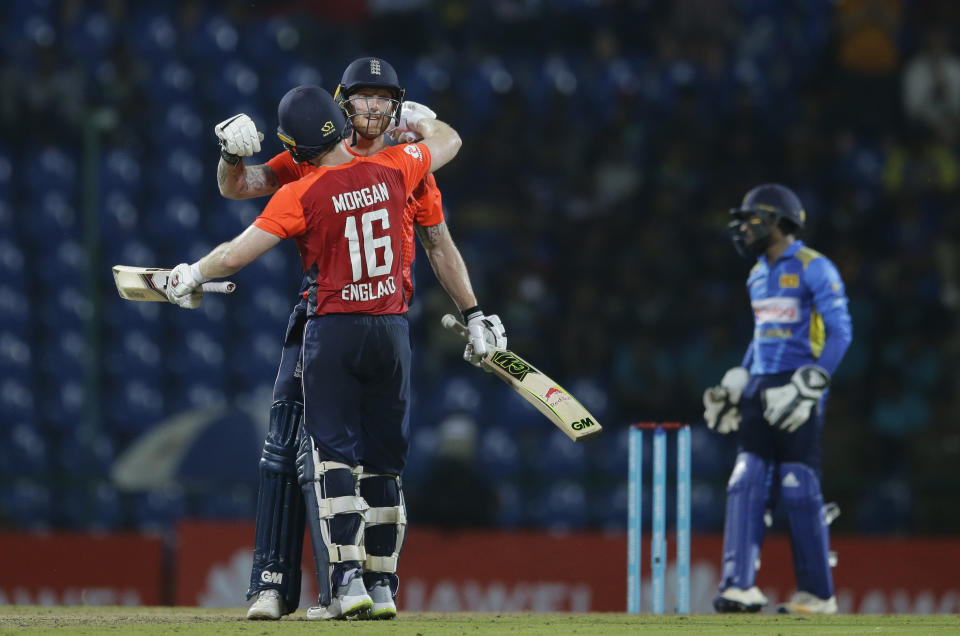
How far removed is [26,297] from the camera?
13.5 m

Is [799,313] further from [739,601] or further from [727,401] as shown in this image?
[739,601]

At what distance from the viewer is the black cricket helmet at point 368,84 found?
5.82 metres

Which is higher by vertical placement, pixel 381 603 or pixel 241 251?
pixel 241 251

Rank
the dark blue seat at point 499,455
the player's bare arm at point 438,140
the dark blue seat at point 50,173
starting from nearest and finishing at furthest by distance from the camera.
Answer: the player's bare arm at point 438,140 < the dark blue seat at point 499,455 < the dark blue seat at point 50,173

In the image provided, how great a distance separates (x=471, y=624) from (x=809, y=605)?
227cm

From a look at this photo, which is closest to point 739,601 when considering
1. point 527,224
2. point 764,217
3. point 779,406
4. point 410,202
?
point 779,406

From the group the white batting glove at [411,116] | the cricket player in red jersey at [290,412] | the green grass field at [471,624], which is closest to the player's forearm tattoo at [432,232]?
the cricket player in red jersey at [290,412]

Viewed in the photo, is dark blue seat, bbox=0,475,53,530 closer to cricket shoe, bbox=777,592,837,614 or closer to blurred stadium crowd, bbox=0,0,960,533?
blurred stadium crowd, bbox=0,0,960,533

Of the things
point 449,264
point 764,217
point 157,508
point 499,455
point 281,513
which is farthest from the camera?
point 157,508

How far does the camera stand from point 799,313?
23.4 ft

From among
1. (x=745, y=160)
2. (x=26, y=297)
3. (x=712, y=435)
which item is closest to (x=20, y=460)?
(x=26, y=297)

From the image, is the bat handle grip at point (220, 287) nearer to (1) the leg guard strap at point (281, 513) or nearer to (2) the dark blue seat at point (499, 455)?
(1) the leg guard strap at point (281, 513)

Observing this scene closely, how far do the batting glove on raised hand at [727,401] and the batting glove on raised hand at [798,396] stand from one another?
394 mm

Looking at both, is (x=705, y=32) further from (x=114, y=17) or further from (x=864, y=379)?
(x=114, y=17)
